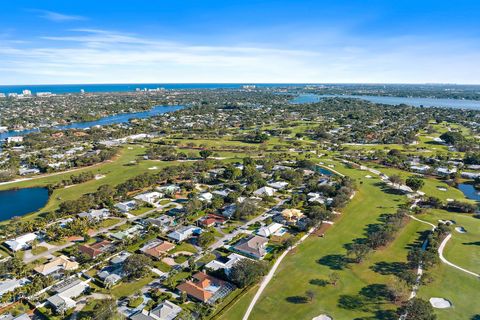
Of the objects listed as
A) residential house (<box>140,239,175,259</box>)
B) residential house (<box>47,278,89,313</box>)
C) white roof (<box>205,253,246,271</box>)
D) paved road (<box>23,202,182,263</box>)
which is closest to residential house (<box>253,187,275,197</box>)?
paved road (<box>23,202,182,263</box>)

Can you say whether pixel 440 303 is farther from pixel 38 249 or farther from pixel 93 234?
pixel 38 249

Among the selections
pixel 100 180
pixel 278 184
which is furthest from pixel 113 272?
pixel 100 180

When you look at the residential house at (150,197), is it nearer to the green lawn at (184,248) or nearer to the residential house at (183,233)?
the residential house at (183,233)

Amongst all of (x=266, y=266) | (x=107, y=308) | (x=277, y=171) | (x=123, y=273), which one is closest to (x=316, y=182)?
(x=277, y=171)

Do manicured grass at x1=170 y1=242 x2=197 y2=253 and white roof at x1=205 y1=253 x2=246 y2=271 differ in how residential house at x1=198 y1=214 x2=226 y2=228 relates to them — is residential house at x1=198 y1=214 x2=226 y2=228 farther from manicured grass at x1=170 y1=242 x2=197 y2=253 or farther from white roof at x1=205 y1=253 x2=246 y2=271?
white roof at x1=205 y1=253 x2=246 y2=271

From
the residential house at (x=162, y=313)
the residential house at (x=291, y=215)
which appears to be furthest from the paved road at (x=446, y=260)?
the residential house at (x=162, y=313)

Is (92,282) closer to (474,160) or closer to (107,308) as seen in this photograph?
(107,308)
